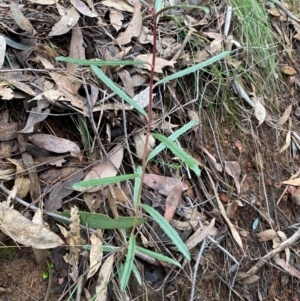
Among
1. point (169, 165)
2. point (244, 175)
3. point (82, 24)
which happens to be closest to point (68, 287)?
point (169, 165)

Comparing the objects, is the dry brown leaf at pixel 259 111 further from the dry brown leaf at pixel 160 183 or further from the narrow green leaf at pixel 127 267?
the narrow green leaf at pixel 127 267

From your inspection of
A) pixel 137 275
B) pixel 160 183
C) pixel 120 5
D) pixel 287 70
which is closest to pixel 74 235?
pixel 137 275

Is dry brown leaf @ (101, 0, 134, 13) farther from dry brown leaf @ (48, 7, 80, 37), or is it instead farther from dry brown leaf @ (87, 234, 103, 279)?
dry brown leaf @ (87, 234, 103, 279)

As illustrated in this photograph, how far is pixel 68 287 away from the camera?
1.33m

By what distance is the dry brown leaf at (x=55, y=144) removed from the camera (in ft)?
4.77

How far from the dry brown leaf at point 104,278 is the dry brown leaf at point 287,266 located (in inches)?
28.1

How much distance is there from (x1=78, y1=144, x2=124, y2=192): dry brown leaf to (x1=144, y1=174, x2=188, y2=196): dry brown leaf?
0.39 ft

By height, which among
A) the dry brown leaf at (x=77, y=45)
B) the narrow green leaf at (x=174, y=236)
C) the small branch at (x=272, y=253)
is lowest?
the small branch at (x=272, y=253)

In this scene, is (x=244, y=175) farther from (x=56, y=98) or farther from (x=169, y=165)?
(x=56, y=98)

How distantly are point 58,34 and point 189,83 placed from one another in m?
0.53

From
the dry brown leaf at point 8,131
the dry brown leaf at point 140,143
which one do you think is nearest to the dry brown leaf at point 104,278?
the dry brown leaf at point 140,143

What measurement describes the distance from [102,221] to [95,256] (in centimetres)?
10

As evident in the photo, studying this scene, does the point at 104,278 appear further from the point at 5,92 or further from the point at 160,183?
the point at 5,92

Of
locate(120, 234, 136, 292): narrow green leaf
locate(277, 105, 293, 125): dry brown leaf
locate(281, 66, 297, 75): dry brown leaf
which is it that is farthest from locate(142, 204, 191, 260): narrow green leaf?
locate(281, 66, 297, 75): dry brown leaf
